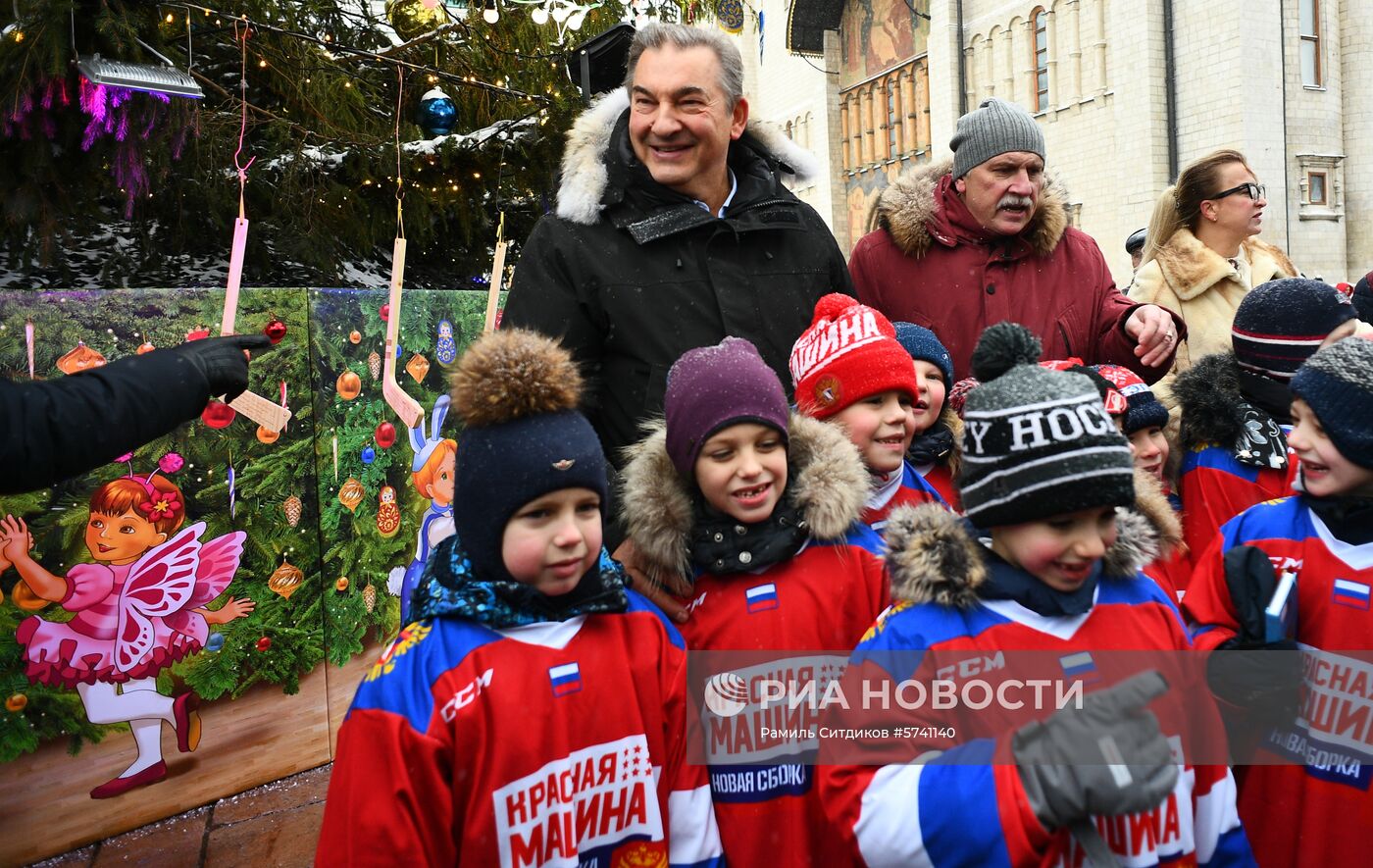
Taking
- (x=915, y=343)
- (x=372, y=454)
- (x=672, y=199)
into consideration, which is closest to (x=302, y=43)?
(x=372, y=454)

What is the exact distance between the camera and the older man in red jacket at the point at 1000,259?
292 centimetres

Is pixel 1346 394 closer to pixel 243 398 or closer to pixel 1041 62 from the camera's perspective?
pixel 243 398

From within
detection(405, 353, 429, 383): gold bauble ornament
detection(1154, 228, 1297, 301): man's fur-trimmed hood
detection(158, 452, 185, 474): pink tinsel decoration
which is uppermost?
detection(1154, 228, 1297, 301): man's fur-trimmed hood

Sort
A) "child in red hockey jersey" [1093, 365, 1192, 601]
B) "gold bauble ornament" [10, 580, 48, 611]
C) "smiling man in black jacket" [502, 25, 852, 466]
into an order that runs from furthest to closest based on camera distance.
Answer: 1. "gold bauble ornament" [10, 580, 48, 611]
2. "child in red hockey jersey" [1093, 365, 1192, 601]
3. "smiling man in black jacket" [502, 25, 852, 466]

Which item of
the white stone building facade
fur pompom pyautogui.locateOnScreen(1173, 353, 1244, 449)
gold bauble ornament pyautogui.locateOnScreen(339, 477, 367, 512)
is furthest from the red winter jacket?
the white stone building facade

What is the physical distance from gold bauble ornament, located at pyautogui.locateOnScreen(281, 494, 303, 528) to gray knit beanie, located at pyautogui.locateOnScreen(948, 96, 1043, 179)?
2.97m

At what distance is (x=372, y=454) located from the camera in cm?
436

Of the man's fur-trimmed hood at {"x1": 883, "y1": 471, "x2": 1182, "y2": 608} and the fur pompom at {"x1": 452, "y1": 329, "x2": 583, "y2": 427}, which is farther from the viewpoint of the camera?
the fur pompom at {"x1": 452, "y1": 329, "x2": 583, "y2": 427}

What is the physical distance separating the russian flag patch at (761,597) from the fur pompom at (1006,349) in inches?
25.4

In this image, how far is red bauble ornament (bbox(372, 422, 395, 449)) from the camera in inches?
172

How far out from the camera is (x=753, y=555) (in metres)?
2.05

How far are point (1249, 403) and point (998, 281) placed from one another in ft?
2.62

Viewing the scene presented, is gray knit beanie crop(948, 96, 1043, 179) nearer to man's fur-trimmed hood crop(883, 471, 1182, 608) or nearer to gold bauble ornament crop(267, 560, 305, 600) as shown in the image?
man's fur-trimmed hood crop(883, 471, 1182, 608)

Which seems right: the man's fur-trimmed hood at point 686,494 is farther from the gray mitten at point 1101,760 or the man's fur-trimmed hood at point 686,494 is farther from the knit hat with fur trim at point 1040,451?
the gray mitten at point 1101,760
